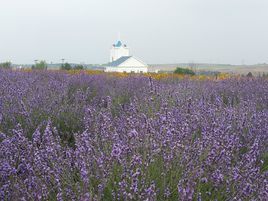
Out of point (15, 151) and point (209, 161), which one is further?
point (15, 151)

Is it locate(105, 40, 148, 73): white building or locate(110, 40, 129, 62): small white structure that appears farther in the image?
locate(110, 40, 129, 62): small white structure

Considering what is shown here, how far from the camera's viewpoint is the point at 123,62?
42438 millimetres

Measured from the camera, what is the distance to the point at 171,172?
2232mm

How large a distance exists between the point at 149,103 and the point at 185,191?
223 centimetres

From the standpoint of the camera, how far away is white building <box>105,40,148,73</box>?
41.6 meters

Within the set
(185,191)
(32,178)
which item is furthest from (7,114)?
(185,191)

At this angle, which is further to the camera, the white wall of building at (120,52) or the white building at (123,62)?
the white wall of building at (120,52)

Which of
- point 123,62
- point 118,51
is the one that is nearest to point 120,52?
point 118,51

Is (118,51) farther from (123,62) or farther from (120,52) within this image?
(123,62)

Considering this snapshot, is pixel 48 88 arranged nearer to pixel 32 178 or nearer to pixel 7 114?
pixel 7 114

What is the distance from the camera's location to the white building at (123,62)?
41575 millimetres

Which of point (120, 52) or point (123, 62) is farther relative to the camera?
point (120, 52)

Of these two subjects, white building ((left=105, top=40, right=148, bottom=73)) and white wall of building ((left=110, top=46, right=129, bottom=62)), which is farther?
white wall of building ((left=110, top=46, right=129, bottom=62))

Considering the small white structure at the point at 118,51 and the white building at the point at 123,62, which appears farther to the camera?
the small white structure at the point at 118,51
